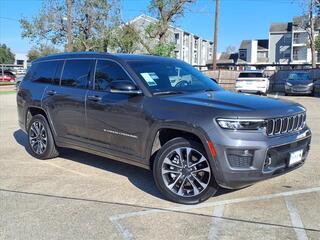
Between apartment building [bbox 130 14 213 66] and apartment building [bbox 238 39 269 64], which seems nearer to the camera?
apartment building [bbox 130 14 213 66]

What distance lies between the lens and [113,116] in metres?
5.67

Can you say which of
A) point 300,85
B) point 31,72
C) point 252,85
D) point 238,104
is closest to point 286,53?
point 300,85

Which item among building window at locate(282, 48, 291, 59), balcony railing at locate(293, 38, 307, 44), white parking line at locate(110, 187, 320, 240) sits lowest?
white parking line at locate(110, 187, 320, 240)

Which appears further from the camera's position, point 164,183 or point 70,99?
point 70,99

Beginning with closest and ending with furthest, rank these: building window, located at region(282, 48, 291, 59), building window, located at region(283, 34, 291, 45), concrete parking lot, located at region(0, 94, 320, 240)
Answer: concrete parking lot, located at region(0, 94, 320, 240), building window, located at region(283, 34, 291, 45), building window, located at region(282, 48, 291, 59)

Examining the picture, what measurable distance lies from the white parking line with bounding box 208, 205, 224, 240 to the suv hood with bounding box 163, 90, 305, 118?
3.59ft

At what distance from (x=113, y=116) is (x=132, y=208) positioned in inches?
52.5

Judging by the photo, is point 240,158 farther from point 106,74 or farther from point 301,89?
point 301,89

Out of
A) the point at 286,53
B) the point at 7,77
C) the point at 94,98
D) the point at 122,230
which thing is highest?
the point at 286,53

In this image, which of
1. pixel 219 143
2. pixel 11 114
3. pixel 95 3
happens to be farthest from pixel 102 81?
pixel 95 3

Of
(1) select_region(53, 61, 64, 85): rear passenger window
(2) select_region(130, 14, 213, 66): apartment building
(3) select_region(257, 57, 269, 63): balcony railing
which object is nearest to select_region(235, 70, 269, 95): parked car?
(1) select_region(53, 61, 64, 85): rear passenger window

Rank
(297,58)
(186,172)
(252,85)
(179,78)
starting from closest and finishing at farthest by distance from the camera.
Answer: (186,172)
(179,78)
(252,85)
(297,58)

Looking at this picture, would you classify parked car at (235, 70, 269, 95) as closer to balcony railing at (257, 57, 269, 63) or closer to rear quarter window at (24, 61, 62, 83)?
rear quarter window at (24, 61, 62, 83)

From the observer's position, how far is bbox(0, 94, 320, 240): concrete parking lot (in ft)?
13.8
